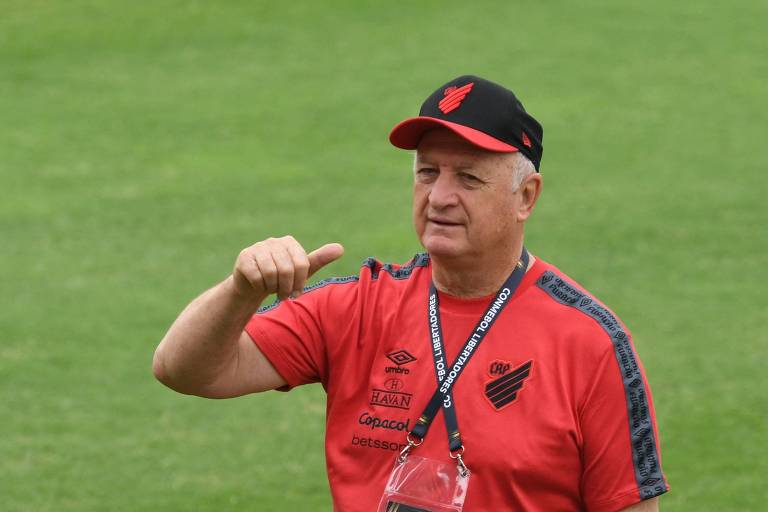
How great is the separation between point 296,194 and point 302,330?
852 cm

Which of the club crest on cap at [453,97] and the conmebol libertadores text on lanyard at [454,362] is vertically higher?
the club crest on cap at [453,97]

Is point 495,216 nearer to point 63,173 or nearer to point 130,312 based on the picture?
point 130,312

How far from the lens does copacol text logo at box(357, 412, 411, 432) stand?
12.6ft

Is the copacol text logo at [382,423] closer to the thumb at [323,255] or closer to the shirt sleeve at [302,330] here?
the shirt sleeve at [302,330]

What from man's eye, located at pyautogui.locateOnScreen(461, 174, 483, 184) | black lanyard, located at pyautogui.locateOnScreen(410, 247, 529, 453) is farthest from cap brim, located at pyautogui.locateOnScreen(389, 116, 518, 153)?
black lanyard, located at pyautogui.locateOnScreen(410, 247, 529, 453)

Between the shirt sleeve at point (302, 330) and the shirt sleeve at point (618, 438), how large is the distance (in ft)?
2.42

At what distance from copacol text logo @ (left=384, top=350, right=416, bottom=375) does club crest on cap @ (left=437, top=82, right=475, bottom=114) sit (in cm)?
66

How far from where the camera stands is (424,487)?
12.3 ft

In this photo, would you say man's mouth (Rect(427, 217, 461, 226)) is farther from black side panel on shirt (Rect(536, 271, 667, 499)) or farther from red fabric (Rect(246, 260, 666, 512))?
black side panel on shirt (Rect(536, 271, 667, 499))

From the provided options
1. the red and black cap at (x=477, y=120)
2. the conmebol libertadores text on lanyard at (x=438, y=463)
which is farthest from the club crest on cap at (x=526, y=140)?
the conmebol libertadores text on lanyard at (x=438, y=463)

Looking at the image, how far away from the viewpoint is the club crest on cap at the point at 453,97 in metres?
3.89

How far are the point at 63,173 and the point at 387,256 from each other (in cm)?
366

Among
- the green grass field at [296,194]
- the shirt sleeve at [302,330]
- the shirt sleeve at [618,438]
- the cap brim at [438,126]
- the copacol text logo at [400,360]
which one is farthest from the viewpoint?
the green grass field at [296,194]

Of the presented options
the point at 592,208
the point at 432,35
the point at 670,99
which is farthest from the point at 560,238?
the point at 432,35
